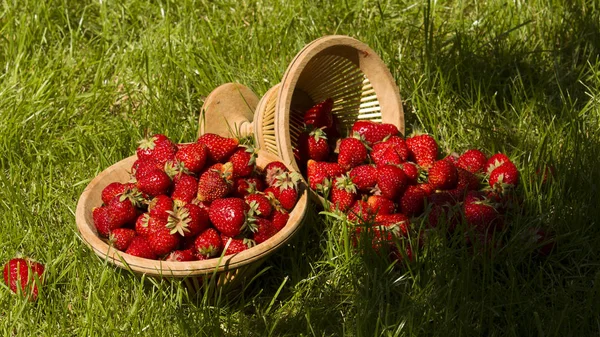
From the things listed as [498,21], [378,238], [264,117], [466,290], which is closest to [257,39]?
[264,117]

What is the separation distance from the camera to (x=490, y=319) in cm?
250

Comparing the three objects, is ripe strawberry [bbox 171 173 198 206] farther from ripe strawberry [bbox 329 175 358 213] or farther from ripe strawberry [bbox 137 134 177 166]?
ripe strawberry [bbox 329 175 358 213]

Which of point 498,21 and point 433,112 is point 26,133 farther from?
point 498,21

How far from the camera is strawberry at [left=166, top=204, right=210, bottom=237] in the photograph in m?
2.58

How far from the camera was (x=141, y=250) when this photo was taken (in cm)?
255

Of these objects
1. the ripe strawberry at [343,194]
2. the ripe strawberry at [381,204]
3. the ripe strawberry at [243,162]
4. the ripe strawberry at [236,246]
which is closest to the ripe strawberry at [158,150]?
the ripe strawberry at [243,162]

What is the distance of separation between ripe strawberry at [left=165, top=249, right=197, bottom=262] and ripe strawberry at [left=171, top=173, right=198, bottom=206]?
19cm

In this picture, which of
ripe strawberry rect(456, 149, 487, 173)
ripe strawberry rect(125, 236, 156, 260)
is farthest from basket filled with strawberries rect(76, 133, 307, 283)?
ripe strawberry rect(456, 149, 487, 173)

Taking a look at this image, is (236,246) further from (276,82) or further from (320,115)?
(276,82)

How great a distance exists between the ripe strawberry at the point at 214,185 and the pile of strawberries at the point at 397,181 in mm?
399

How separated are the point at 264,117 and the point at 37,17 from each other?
53.6 inches

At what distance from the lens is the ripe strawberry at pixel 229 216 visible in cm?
258

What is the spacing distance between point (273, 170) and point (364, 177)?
352 mm

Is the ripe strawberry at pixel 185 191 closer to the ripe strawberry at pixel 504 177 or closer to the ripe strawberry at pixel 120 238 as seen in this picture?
the ripe strawberry at pixel 120 238
